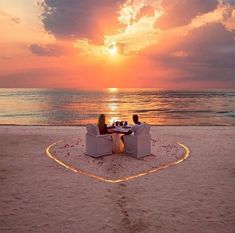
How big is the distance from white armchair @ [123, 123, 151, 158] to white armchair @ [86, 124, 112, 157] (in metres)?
0.64

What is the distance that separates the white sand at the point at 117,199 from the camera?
5.21 m

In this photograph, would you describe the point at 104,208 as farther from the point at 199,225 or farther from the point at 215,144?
the point at 215,144

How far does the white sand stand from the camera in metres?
5.21

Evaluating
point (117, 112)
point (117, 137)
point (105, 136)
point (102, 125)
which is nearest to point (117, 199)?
point (105, 136)

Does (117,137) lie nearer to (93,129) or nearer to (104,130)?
(104,130)

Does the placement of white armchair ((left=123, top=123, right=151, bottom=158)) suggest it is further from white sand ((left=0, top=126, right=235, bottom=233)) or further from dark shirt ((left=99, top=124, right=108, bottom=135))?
white sand ((left=0, top=126, right=235, bottom=233))

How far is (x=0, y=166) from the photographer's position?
8930 millimetres

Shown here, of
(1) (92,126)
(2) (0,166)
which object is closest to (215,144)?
(1) (92,126)

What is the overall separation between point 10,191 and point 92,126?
3.79 metres

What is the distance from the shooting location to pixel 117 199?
20.6ft

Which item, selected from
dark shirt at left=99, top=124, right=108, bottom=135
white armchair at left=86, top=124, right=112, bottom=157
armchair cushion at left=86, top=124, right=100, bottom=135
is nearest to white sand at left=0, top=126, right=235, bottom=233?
white armchair at left=86, top=124, right=112, bottom=157

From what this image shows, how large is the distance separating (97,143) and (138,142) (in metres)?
1.38

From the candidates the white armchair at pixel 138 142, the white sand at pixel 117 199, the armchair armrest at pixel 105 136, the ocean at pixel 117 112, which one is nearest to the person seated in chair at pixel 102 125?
the armchair armrest at pixel 105 136

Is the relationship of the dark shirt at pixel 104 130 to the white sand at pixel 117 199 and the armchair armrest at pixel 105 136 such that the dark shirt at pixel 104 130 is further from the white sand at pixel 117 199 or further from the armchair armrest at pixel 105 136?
the white sand at pixel 117 199
